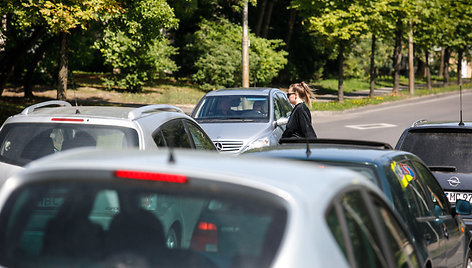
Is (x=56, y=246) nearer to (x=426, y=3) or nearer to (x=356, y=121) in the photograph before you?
(x=356, y=121)

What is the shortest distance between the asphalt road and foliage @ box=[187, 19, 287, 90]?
6.79 metres

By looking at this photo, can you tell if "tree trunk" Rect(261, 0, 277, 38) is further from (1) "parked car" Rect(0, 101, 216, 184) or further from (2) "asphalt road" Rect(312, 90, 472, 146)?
(1) "parked car" Rect(0, 101, 216, 184)

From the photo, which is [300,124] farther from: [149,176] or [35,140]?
[149,176]

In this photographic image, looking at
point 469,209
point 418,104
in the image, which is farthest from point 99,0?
point 418,104

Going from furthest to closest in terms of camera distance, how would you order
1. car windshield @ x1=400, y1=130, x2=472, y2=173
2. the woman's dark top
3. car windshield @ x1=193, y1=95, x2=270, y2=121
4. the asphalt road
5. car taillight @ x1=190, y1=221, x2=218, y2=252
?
the asphalt road < car windshield @ x1=193, y1=95, x2=270, y2=121 < the woman's dark top < car windshield @ x1=400, y1=130, x2=472, y2=173 < car taillight @ x1=190, y1=221, x2=218, y2=252

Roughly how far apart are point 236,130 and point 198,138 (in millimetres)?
5487

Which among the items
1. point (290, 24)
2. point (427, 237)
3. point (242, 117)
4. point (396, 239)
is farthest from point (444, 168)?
point (290, 24)

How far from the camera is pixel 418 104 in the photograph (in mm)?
39719

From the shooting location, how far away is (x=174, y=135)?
729 cm

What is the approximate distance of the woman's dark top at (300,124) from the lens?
9.79 meters

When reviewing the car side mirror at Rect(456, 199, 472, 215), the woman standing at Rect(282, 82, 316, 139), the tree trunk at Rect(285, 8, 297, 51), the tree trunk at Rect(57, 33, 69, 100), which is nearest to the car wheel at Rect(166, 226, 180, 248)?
the car side mirror at Rect(456, 199, 472, 215)

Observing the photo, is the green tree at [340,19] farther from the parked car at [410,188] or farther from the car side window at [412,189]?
the car side window at [412,189]

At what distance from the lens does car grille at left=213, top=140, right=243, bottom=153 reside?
43.5ft

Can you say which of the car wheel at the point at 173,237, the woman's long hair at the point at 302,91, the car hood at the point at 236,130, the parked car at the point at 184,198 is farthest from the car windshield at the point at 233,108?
the parked car at the point at 184,198
